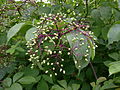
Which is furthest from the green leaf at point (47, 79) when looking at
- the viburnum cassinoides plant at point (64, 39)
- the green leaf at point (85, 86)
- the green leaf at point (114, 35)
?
the green leaf at point (114, 35)

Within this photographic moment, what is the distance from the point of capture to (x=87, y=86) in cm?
173

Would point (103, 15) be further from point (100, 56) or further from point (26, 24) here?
point (26, 24)

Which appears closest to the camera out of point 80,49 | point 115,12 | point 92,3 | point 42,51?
point 80,49

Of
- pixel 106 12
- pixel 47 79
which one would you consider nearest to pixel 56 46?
pixel 47 79

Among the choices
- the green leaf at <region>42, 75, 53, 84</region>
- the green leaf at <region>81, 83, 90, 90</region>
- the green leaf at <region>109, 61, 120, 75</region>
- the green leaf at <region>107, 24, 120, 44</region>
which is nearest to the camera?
the green leaf at <region>109, 61, 120, 75</region>

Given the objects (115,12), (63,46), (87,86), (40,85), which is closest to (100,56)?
(87,86)

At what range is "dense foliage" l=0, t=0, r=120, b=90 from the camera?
113cm

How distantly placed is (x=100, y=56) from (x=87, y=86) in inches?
12.4

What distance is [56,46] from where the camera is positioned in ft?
3.84

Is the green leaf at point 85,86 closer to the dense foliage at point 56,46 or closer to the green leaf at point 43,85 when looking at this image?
the dense foliage at point 56,46

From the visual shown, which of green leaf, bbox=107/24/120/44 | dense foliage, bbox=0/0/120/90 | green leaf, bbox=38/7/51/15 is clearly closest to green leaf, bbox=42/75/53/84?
dense foliage, bbox=0/0/120/90

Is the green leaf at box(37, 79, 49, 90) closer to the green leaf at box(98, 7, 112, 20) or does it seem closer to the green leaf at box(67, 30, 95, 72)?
the green leaf at box(67, 30, 95, 72)

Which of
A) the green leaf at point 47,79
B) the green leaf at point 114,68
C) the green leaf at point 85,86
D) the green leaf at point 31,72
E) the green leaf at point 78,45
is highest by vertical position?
the green leaf at point 78,45

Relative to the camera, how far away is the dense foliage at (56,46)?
113cm
